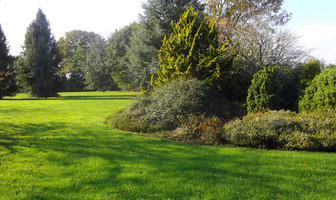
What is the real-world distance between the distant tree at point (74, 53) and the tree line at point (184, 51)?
7674 mm

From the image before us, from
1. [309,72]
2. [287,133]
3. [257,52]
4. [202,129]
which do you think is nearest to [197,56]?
[257,52]

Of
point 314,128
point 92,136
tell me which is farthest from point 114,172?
point 314,128

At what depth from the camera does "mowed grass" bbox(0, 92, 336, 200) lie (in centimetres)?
374

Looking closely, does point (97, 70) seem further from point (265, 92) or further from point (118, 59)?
point (265, 92)

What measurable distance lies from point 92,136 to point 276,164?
548 cm

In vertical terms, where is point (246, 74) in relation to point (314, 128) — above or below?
above

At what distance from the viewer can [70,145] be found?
632cm

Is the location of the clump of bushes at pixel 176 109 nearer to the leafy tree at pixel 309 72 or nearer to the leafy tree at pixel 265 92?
the leafy tree at pixel 265 92

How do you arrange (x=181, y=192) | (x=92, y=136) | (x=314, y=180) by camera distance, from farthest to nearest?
1. (x=92, y=136)
2. (x=314, y=180)
3. (x=181, y=192)

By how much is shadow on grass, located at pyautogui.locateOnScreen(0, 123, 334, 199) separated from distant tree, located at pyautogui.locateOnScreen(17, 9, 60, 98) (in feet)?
67.9

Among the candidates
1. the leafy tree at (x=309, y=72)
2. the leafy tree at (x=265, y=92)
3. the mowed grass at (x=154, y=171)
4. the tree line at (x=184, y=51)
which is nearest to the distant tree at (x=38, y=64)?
the tree line at (x=184, y=51)

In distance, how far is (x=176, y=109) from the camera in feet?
28.1

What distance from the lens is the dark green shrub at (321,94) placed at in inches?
288

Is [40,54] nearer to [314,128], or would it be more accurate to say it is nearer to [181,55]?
[181,55]
